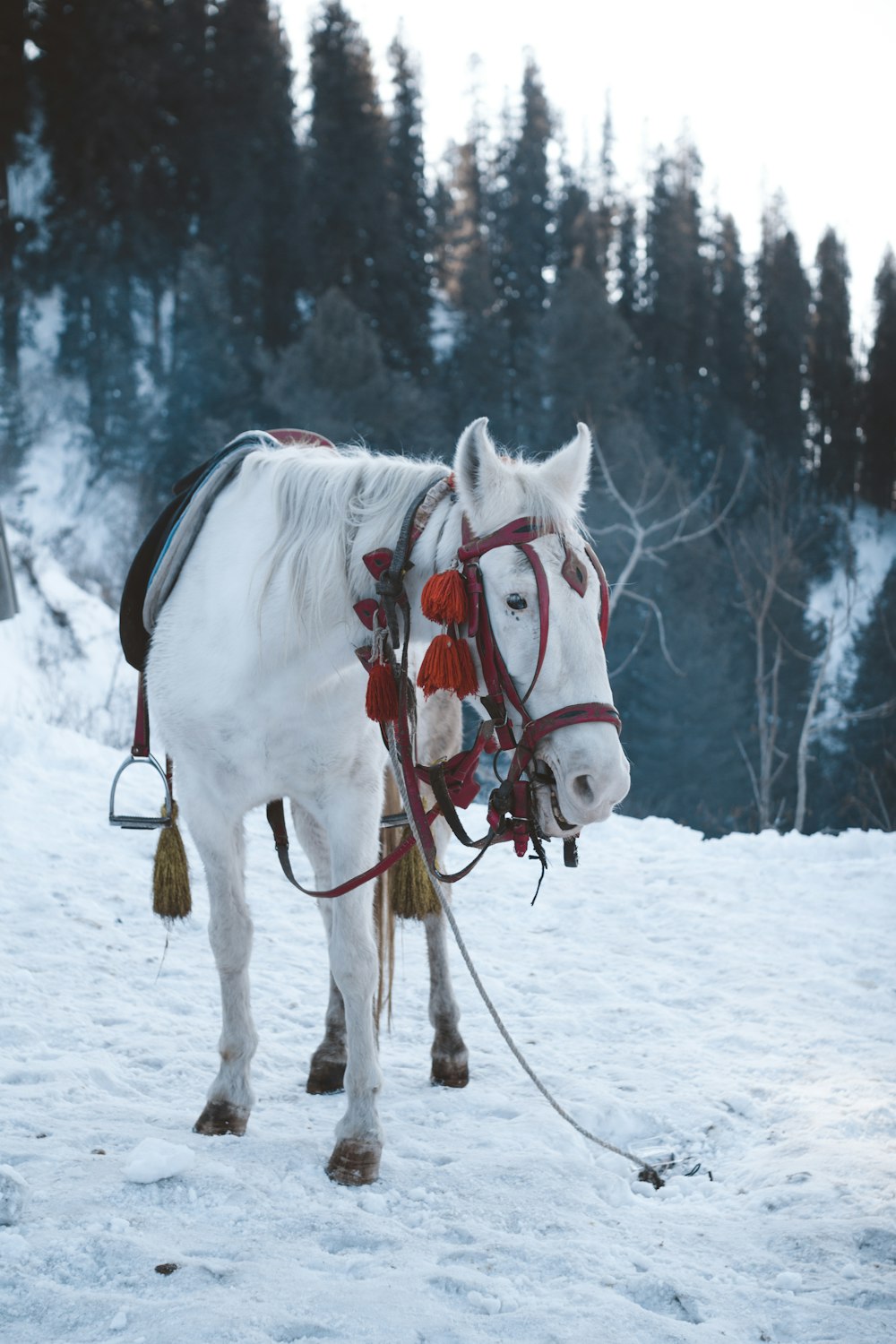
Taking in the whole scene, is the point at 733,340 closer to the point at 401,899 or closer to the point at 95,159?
the point at 95,159

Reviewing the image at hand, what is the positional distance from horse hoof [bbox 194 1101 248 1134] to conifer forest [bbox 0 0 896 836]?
39.9 feet

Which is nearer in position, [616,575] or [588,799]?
[588,799]

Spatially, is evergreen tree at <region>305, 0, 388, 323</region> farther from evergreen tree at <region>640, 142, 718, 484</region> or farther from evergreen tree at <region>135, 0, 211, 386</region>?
evergreen tree at <region>640, 142, 718, 484</region>

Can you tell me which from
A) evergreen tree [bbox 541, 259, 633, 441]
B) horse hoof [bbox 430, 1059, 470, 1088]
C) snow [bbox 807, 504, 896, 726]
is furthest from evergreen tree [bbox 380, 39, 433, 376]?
horse hoof [bbox 430, 1059, 470, 1088]

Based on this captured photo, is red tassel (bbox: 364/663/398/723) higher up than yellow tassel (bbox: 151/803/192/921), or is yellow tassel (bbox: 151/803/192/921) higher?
red tassel (bbox: 364/663/398/723)

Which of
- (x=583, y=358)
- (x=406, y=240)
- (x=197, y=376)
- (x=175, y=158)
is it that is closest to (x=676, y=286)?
(x=406, y=240)

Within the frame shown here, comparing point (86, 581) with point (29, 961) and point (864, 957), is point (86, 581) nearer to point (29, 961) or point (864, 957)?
point (29, 961)

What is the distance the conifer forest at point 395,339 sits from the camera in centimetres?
2338

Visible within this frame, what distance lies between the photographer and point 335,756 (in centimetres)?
270

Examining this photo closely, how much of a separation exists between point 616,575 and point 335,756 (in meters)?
19.2

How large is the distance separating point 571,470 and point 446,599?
521 millimetres

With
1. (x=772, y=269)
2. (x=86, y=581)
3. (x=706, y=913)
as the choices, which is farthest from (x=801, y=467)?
(x=706, y=913)

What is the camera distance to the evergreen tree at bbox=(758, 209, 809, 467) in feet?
137

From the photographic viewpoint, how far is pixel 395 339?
3064cm
